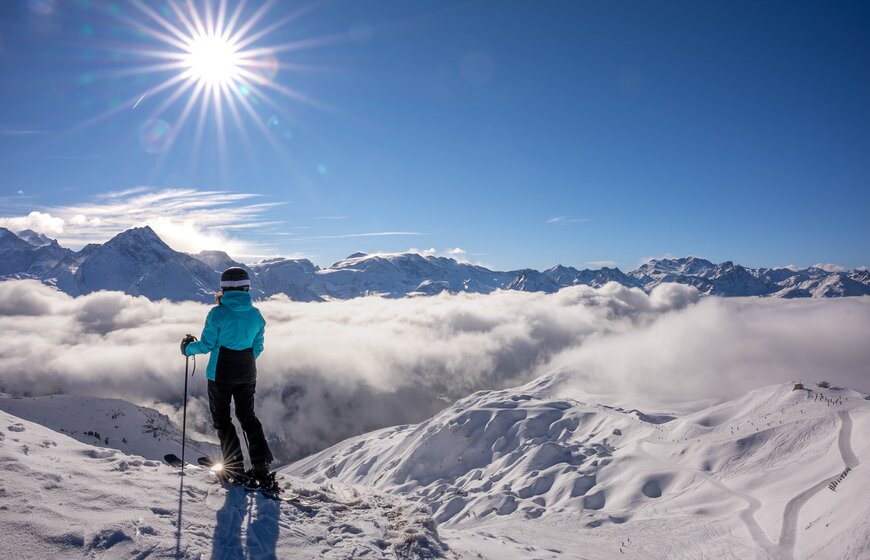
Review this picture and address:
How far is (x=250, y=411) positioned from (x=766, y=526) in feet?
87.6

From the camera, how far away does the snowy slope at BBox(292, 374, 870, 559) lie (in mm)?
18766

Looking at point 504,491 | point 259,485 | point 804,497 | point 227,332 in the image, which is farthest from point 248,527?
point 504,491

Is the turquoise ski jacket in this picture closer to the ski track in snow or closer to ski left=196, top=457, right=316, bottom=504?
ski left=196, top=457, right=316, bottom=504

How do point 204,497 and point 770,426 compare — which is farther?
point 770,426

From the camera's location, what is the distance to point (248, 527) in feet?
21.2

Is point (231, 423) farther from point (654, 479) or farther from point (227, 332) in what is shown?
point (654, 479)

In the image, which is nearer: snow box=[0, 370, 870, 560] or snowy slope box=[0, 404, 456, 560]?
snowy slope box=[0, 404, 456, 560]

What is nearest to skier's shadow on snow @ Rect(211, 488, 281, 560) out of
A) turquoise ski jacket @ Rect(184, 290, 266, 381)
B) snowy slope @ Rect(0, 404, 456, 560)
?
snowy slope @ Rect(0, 404, 456, 560)

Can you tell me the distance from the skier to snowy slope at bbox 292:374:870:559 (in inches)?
200

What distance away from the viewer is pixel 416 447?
82062mm

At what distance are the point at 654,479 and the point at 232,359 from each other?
40851mm

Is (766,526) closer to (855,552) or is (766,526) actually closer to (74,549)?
(855,552)

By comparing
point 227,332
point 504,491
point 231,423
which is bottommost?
point 504,491

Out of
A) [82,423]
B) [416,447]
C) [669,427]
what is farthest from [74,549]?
[416,447]
